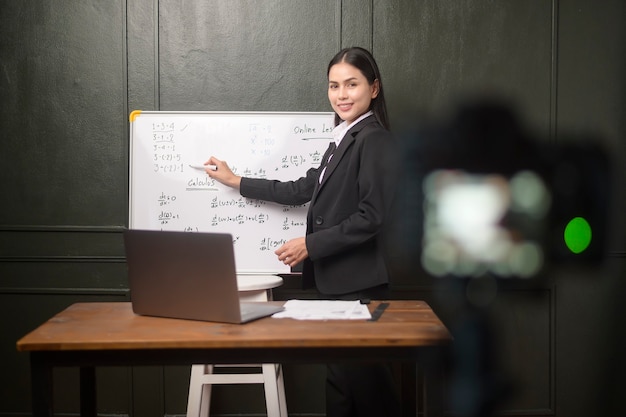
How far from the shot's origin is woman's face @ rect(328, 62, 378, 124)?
85.4 inches

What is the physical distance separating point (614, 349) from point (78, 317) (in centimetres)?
239

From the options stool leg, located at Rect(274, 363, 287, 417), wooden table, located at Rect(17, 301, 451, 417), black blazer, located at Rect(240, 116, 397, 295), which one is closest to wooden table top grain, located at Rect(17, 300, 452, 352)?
wooden table, located at Rect(17, 301, 451, 417)

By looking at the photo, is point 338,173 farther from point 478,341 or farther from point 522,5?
point 478,341

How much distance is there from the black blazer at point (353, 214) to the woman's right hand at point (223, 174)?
609mm

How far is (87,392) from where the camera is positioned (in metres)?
1.86

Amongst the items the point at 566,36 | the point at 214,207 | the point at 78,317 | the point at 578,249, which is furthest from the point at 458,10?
the point at 578,249

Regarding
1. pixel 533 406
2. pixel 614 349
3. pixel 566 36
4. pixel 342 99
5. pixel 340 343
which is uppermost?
pixel 566 36

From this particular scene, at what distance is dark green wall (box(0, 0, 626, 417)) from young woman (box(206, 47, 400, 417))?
2.33 ft

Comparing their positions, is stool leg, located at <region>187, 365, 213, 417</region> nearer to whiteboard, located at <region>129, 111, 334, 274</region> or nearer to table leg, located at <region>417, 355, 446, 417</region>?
whiteboard, located at <region>129, 111, 334, 274</region>

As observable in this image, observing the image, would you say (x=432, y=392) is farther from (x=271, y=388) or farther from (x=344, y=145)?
(x=271, y=388)

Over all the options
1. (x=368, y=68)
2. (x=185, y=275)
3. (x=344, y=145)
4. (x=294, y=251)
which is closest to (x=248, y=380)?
(x=294, y=251)

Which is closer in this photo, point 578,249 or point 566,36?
point 578,249

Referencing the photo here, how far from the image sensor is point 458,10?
9.47ft

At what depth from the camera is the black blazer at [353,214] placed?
6.54ft
